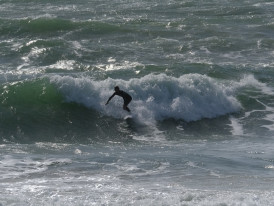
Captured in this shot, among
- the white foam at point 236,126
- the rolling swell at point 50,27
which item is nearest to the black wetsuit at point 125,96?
the white foam at point 236,126

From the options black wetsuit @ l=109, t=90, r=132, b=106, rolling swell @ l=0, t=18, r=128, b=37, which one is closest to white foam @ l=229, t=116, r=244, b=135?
black wetsuit @ l=109, t=90, r=132, b=106

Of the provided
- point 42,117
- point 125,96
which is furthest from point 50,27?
point 125,96

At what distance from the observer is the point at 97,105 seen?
18734 mm

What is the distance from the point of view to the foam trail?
18453mm

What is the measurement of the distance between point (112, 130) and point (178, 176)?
5781 mm

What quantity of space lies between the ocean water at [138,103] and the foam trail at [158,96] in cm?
3

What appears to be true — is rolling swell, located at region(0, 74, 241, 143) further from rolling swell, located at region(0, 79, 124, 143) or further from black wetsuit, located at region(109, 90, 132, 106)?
black wetsuit, located at region(109, 90, 132, 106)

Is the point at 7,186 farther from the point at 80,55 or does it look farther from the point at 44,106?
the point at 80,55

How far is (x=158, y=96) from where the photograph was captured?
63.0 feet

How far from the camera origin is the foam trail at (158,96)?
60.5ft

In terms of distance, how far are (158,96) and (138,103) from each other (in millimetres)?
786

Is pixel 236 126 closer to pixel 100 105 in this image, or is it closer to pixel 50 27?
pixel 100 105

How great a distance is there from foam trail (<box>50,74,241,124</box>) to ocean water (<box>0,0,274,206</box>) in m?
0.03

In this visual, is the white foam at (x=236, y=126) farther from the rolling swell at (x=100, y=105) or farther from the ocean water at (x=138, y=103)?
the rolling swell at (x=100, y=105)
